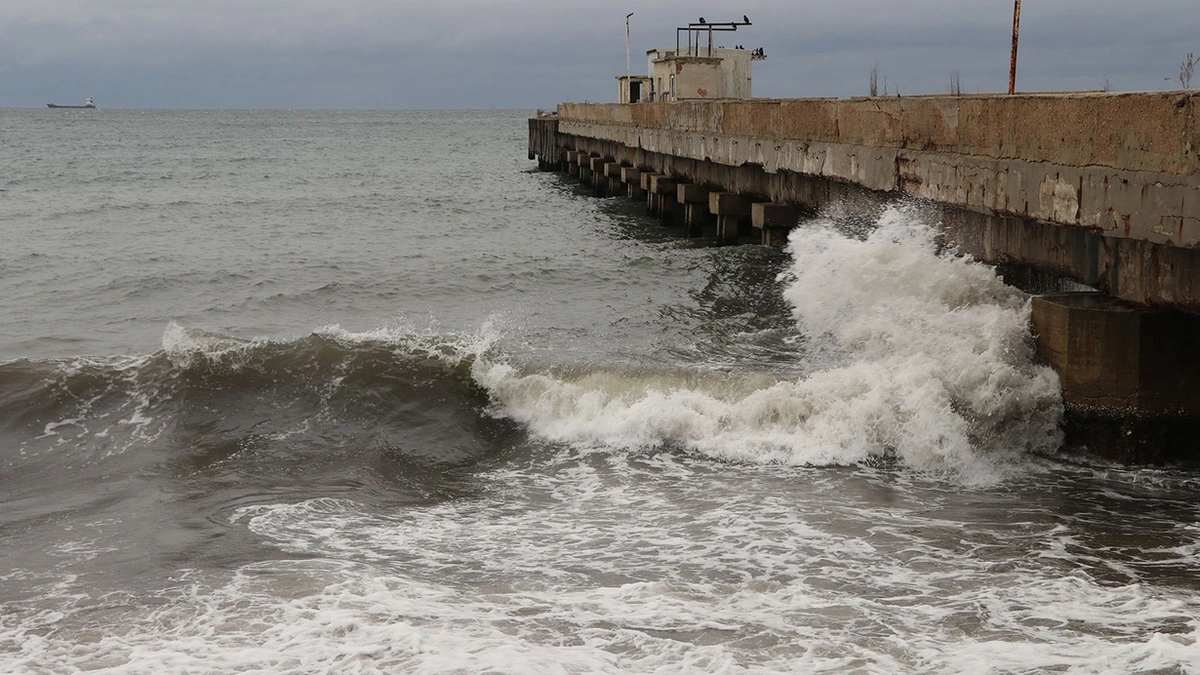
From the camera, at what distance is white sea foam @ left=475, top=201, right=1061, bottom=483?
7.69 meters

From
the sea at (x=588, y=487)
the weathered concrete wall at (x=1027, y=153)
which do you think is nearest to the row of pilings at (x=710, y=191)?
the weathered concrete wall at (x=1027, y=153)

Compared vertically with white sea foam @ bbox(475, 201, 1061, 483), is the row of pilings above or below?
above

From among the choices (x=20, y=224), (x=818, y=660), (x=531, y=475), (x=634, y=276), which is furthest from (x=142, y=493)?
(x=20, y=224)

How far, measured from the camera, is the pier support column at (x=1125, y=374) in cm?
689

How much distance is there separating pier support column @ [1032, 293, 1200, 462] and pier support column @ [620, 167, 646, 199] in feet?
61.0

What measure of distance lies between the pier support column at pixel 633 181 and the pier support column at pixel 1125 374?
18590 mm

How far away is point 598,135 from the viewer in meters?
30.9

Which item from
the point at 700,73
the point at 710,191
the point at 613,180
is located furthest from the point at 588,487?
the point at 700,73

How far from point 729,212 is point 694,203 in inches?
121

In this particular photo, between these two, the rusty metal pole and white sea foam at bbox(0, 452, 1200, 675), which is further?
the rusty metal pole

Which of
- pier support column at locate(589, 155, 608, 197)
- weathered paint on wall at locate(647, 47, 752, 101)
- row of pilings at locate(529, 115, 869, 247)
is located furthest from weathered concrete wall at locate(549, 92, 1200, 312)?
weathered paint on wall at locate(647, 47, 752, 101)

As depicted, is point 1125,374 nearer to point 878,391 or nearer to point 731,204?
point 878,391

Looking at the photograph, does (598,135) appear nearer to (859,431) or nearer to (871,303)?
(871,303)

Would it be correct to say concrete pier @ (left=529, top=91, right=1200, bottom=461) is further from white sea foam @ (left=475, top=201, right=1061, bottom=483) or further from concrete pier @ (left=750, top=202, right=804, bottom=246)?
concrete pier @ (left=750, top=202, right=804, bottom=246)
